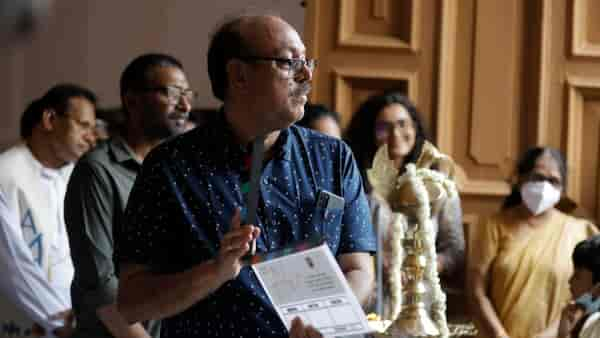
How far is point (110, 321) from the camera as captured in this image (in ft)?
7.42

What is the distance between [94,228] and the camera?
2570mm

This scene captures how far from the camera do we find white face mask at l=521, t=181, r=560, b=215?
373 cm

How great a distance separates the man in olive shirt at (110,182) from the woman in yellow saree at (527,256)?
137cm

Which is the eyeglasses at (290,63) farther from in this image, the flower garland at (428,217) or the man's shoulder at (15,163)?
the man's shoulder at (15,163)

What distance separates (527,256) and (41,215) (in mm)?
1733

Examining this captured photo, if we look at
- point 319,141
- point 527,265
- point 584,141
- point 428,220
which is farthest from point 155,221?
point 584,141

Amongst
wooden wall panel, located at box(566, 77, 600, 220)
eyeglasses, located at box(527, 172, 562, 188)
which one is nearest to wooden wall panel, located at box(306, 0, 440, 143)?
eyeglasses, located at box(527, 172, 562, 188)

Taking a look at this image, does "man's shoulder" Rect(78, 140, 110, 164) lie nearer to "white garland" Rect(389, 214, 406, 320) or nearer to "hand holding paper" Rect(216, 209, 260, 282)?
"white garland" Rect(389, 214, 406, 320)

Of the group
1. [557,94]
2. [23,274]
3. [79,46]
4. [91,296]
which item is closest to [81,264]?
[91,296]

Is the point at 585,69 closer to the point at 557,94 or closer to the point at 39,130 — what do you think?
the point at 557,94

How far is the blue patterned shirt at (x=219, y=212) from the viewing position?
153cm

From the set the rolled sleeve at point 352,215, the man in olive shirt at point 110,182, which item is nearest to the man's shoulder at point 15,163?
the man in olive shirt at point 110,182

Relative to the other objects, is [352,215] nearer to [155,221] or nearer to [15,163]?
[155,221]

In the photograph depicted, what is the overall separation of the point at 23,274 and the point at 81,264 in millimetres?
674
